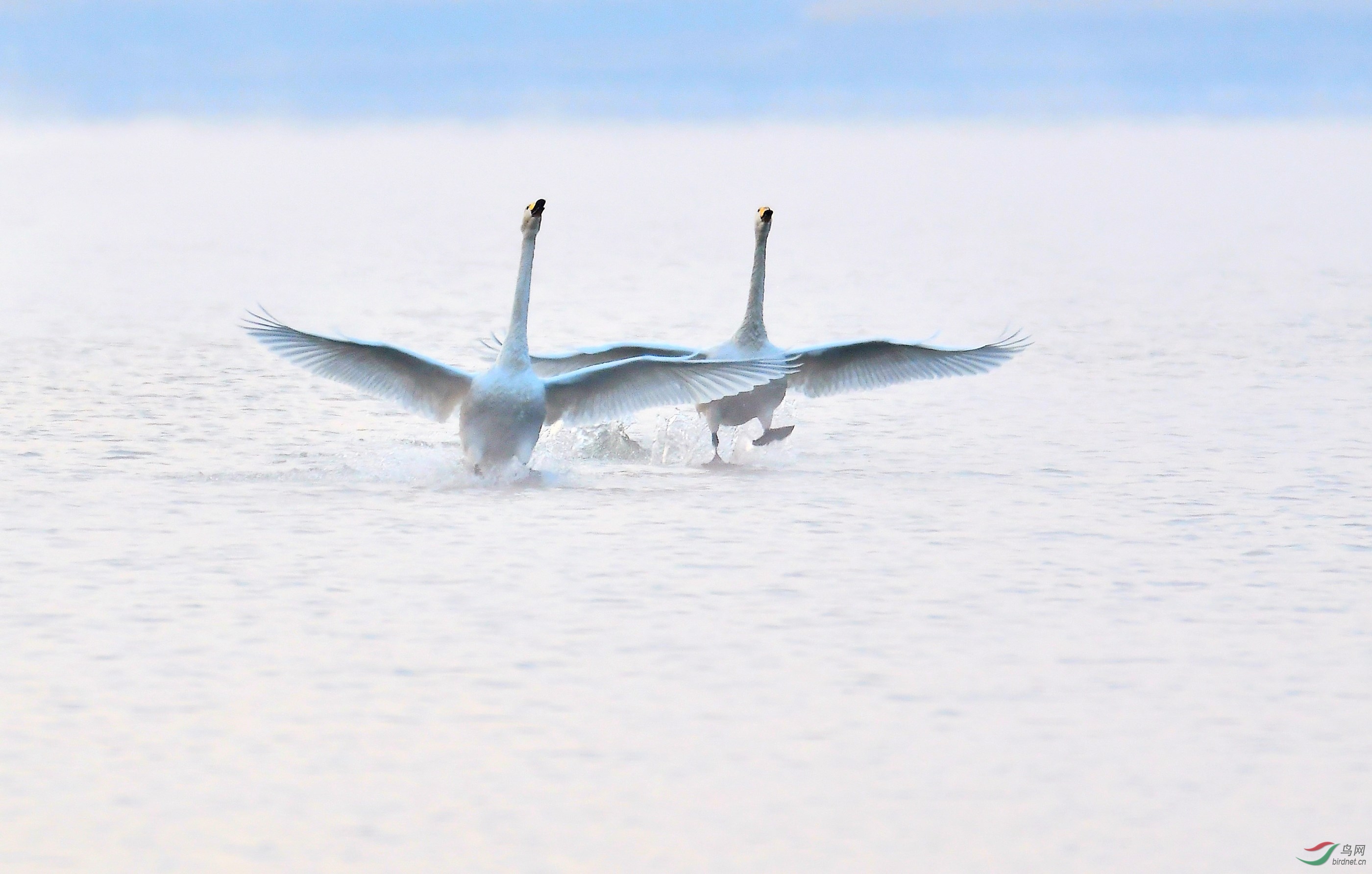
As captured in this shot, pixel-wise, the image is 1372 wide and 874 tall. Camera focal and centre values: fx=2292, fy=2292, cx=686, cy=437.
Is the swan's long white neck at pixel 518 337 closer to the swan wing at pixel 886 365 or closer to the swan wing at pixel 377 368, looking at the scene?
the swan wing at pixel 377 368

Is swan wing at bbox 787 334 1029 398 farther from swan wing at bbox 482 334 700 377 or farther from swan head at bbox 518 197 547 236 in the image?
swan head at bbox 518 197 547 236

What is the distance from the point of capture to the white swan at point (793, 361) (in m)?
19.5

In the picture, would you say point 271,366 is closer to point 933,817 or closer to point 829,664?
point 829,664

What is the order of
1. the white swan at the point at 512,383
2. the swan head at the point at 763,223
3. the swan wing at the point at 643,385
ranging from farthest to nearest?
the swan head at the point at 763,223 < the swan wing at the point at 643,385 < the white swan at the point at 512,383

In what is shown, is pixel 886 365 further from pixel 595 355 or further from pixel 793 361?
pixel 595 355

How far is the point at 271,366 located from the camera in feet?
87.5

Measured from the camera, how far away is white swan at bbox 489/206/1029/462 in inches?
770

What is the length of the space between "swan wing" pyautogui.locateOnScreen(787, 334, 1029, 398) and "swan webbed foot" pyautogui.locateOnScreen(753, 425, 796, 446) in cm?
41

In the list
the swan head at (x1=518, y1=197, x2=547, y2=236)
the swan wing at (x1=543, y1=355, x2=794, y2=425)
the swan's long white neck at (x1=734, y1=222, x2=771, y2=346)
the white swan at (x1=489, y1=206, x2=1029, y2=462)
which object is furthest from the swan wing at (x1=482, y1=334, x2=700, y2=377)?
the swan wing at (x1=543, y1=355, x2=794, y2=425)

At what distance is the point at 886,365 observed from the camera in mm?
20141

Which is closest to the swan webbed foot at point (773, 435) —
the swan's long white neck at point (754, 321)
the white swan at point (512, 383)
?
the swan's long white neck at point (754, 321)

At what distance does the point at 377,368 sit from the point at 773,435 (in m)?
3.72

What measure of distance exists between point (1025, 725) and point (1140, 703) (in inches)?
30.5

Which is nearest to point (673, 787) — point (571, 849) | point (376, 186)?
point (571, 849)
